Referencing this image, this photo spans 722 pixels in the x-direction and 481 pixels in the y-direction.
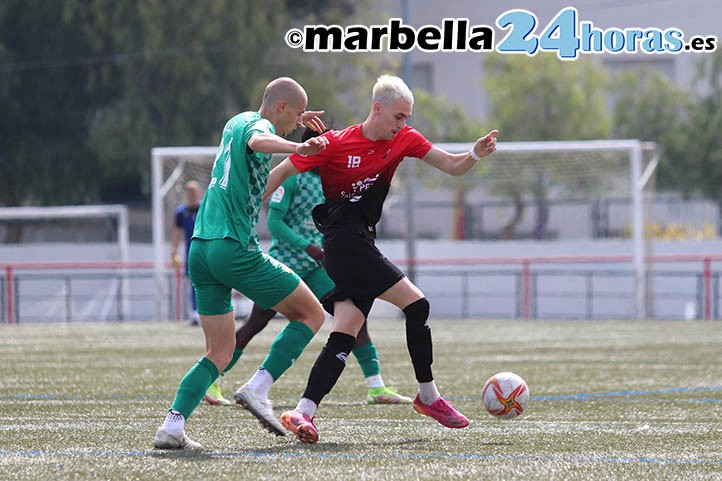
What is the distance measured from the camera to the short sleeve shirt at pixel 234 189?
550 centimetres

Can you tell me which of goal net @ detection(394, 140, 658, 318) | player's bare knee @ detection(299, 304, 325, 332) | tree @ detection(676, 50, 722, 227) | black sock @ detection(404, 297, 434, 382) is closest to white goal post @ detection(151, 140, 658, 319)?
goal net @ detection(394, 140, 658, 318)

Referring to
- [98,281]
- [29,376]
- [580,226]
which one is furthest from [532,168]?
[29,376]

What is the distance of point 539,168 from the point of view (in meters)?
25.4

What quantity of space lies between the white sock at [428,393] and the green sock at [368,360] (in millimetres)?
1624

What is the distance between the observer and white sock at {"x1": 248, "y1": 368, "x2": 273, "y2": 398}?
18.9ft

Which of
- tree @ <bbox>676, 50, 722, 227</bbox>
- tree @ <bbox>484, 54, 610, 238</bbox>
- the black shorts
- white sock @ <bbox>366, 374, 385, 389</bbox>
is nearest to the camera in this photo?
the black shorts

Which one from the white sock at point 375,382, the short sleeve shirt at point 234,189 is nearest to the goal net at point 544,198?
the white sock at point 375,382

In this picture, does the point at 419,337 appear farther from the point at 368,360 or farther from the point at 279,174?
the point at 368,360

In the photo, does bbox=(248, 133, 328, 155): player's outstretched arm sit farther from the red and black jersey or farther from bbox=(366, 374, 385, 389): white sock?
bbox=(366, 374, 385, 389): white sock

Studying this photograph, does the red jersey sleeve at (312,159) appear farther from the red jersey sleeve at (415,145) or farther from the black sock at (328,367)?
the black sock at (328,367)

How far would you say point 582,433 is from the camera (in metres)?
6.02

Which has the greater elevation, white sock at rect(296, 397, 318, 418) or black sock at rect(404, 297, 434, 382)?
black sock at rect(404, 297, 434, 382)

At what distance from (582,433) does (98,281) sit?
63.8 feet

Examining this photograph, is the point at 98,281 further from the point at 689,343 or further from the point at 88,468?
the point at 88,468
